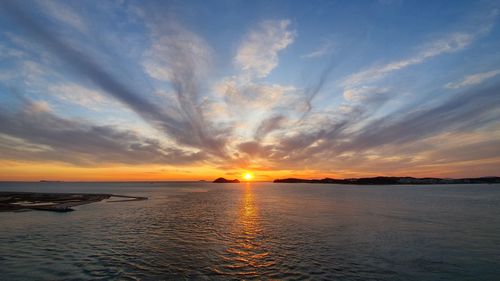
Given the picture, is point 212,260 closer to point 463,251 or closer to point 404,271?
point 404,271

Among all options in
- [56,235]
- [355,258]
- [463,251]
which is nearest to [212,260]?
[355,258]

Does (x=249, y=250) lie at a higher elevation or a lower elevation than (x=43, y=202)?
lower

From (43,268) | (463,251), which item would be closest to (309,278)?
(463,251)

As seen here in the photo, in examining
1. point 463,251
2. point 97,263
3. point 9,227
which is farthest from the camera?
point 9,227

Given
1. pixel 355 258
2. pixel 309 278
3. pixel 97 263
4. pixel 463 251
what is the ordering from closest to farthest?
1. pixel 309 278
2. pixel 97 263
3. pixel 355 258
4. pixel 463 251

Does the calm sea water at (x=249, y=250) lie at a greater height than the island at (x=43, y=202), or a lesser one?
lesser

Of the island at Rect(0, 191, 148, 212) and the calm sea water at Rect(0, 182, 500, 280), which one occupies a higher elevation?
the island at Rect(0, 191, 148, 212)

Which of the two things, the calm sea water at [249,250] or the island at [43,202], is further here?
the island at [43,202]

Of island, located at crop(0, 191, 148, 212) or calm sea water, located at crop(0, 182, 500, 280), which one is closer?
calm sea water, located at crop(0, 182, 500, 280)

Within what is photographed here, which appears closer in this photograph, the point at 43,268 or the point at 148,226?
the point at 43,268

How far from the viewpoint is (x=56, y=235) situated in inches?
1297

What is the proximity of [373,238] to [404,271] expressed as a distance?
1169 centimetres

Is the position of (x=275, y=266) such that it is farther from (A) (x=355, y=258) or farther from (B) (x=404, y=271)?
(B) (x=404, y=271)

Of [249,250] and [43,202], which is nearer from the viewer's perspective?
[249,250]
